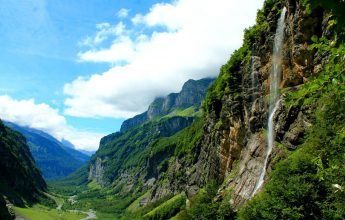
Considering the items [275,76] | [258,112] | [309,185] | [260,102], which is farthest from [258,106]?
[309,185]

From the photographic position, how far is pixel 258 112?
A: 295ft

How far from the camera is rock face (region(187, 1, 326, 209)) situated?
7438 cm

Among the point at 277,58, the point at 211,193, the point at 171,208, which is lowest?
the point at 171,208

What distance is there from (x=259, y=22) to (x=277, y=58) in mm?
16896

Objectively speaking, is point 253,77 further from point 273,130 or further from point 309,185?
point 309,185

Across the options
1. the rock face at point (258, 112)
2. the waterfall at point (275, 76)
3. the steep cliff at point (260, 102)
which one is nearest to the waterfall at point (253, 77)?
the rock face at point (258, 112)

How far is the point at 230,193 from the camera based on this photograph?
88.6 meters

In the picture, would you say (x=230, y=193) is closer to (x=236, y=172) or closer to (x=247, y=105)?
(x=236, y=172)

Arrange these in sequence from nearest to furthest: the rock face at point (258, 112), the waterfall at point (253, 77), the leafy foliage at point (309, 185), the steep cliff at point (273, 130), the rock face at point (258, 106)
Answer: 1. the leafy foliage at point (309, 185)
2. the steep cliff at point (273, 130)
3. the rock face at point (258, 106)
4. the rock face at point (258, 112)
5. the waterfall at point (253, 77)

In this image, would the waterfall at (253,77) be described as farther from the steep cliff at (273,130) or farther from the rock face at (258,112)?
the steep cliff at (273,130)

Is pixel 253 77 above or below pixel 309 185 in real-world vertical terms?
above

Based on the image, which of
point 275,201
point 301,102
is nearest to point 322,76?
point 301,102

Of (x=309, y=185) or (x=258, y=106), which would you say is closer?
(x=309, y=185)

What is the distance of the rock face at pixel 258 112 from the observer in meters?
74.4
